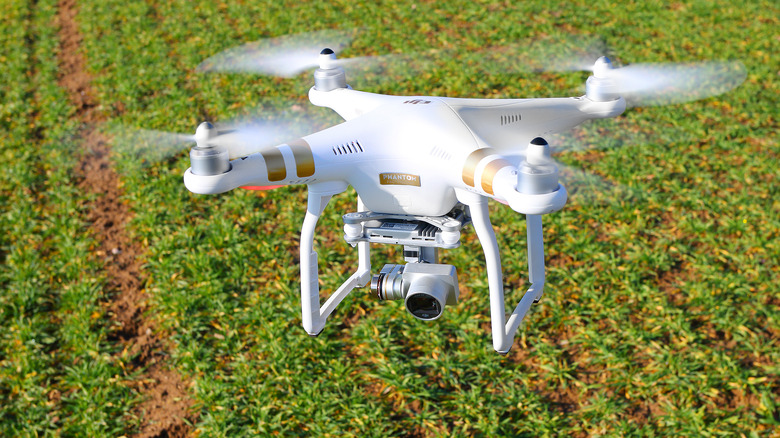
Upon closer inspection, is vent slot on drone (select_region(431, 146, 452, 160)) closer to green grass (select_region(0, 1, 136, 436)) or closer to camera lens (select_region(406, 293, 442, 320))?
camera lens (select_region(406, 293, 442, 320))

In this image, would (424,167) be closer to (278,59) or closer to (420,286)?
(420,286)

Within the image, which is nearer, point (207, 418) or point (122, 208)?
point (207, 418)

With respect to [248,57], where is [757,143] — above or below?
below

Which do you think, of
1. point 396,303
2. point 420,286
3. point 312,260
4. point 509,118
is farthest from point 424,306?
point 396,303

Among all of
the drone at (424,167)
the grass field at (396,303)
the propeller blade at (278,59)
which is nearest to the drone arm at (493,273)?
the drone at (424,167)

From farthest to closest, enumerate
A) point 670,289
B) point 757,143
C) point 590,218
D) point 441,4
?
point 441,4 → point 757,143 → point 590,218 → point 670,289

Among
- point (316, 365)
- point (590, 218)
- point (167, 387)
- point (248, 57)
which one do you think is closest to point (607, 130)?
point (590, 218)

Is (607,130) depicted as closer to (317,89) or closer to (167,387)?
(167,387)

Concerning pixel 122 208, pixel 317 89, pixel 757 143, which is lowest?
pixel 757 143
